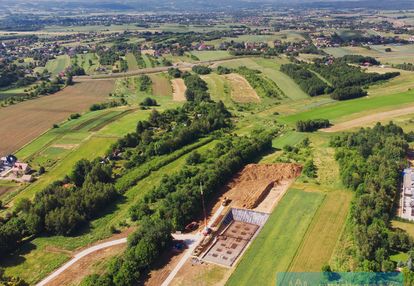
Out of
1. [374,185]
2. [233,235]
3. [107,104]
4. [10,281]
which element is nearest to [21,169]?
[10,281]

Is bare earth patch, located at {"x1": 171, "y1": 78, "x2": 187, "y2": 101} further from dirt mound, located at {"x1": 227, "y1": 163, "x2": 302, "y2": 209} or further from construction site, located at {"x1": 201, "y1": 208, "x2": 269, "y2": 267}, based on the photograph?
construction site, located at {"x1": 201, "y1": 208, "x2": 269, "y2": 267}

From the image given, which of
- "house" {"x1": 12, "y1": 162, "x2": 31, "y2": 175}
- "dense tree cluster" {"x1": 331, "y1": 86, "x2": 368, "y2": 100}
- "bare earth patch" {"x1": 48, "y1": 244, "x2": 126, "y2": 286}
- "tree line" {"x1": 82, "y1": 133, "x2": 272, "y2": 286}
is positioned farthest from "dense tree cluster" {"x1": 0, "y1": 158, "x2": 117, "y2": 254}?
"dense tree cluster" {"x1": 331, "y1": 86, "x2": 368, "y2": 100}

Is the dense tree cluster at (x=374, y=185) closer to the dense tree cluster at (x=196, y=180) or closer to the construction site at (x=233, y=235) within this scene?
the construction site at (x=233, y=235)

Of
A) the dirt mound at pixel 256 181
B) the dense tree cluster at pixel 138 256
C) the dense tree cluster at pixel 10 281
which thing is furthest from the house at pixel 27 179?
the dirt mound at pixel 256 181

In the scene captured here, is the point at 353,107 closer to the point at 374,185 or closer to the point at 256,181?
the point at 256,181

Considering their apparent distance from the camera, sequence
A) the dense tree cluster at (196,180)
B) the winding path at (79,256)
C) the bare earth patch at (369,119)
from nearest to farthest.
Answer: the winding path at (79,256) < the dense tree cluster at (196,180) < the bare earth patch at (369,119)

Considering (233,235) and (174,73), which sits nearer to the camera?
(233,235)
